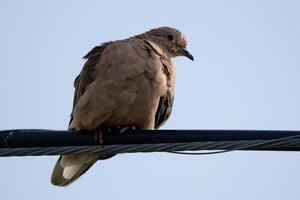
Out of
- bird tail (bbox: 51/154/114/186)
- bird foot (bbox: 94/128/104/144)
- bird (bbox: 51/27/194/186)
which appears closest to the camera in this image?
bird foot (bbox: 94/128/104/144)

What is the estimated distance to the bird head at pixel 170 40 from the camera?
7.20m

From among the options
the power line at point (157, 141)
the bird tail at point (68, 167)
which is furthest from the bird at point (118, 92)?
the power line at point (157, 141)

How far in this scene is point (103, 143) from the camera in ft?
15.3

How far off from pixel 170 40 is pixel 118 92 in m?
2.01

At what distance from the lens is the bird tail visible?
5.76m

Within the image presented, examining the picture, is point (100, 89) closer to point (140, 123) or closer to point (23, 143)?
point (140, 123)

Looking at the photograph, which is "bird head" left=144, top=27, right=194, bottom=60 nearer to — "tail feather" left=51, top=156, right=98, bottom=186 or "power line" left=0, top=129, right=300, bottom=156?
"tail feather" left=51, top=156, right=98, bottom=186

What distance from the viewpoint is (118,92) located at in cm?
537

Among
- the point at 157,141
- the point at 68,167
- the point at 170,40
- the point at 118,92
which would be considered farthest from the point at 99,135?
the point at 170,40

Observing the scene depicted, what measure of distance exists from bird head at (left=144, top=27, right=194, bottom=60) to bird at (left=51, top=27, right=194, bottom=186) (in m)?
1.10

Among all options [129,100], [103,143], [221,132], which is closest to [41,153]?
[103,143]

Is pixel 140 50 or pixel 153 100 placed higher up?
pixel 140 50

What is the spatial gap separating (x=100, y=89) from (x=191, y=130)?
59.9 inches

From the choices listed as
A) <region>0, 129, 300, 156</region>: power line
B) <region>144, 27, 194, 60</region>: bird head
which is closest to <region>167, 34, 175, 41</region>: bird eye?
<region>144, 27, 194, 60</region>: bird head
